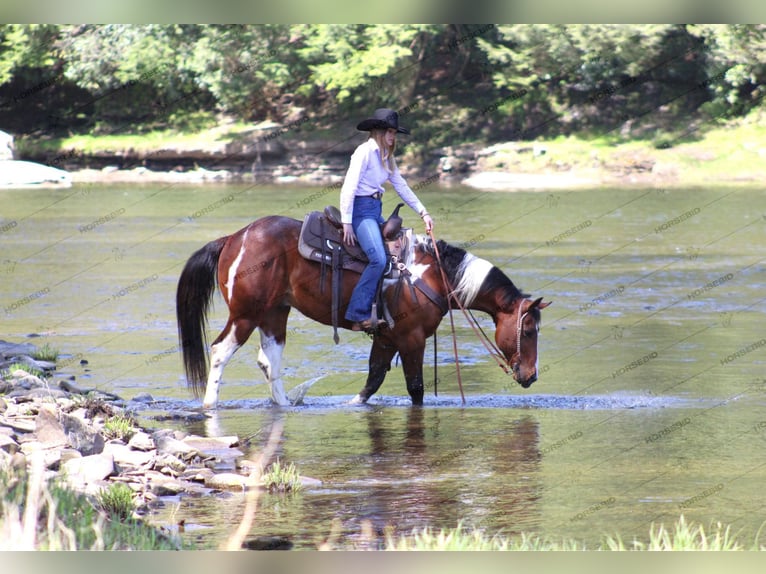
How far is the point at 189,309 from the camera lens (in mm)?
11766

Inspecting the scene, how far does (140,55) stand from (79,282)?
41.0 ft

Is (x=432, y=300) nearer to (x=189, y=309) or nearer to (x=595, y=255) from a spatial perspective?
(x=189, y=309)

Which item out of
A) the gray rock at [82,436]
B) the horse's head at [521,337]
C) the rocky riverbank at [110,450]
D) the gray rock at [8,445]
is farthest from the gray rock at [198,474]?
the horse's head at [521,337]

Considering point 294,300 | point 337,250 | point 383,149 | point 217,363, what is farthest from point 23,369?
point 383,149

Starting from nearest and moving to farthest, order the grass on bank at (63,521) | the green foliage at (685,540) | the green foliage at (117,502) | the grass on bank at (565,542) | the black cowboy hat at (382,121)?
the grass on bank at (63,521), the grass on bank at (565,542), the green foliage at (685,540), the green foliage at (117,502), the black cowboy hat at (382,121)

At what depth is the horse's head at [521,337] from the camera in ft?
37.1

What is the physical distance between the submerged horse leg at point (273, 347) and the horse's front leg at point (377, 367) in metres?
0.78

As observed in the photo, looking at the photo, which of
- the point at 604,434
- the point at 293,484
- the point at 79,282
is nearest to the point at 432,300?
the point at 604,434

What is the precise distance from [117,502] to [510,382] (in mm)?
6134

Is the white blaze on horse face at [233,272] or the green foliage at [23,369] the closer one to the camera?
the white blaze on horse face at [233,272]

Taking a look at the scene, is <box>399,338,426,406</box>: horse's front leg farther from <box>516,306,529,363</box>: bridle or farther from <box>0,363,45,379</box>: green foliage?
<box>0,363,45,379</box>: green foliage

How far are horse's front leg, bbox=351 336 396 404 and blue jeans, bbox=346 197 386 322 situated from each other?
573 millimetres

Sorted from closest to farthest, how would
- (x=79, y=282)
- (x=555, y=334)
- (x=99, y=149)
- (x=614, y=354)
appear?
(x=614, y=354), (x=555, y=334), (x=79, y=282), (x=99, y=149)

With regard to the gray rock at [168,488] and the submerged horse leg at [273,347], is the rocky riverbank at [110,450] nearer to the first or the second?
the gray rock at [168,488]
